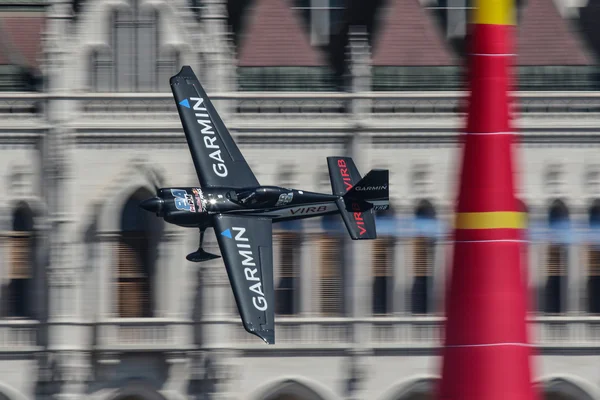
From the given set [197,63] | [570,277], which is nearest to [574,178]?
[570,277]

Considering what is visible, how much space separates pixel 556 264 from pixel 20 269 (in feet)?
46.4

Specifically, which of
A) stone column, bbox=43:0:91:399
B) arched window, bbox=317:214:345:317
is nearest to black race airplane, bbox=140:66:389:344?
arched window, bbox=317:214:345:317

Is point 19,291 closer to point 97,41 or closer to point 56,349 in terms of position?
point 56,349

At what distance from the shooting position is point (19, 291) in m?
34.3

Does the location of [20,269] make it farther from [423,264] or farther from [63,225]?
[423,264]

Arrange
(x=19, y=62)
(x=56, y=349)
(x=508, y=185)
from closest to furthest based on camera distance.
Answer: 1. (x=508, y=185)
2. (x=56, y=349)
3. (x=19, y=62)

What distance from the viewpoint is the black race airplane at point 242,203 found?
90.8 feet

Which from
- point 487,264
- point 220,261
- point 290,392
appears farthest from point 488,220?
point 290,392

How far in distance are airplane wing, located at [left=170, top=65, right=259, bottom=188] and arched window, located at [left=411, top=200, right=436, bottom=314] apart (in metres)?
5.45

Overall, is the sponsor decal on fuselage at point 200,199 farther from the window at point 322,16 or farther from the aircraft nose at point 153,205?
the window at point 322,16

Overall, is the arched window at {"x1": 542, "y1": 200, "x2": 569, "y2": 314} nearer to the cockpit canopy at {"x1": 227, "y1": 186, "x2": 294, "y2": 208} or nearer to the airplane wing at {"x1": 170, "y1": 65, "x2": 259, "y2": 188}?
the airplane wing at {"x1": 170, "y1": 65, "x2": 259, "y2": 188}

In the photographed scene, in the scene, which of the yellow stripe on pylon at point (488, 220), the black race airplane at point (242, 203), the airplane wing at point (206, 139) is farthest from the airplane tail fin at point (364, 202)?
the yellow stripe on pylon at point (488, 220)

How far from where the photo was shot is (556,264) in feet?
113

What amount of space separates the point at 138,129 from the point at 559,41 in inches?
473
